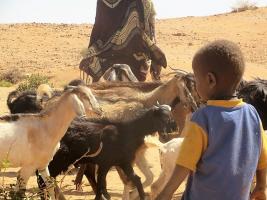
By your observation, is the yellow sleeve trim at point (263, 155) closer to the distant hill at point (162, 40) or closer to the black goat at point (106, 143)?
the black goat at point (106, 143)

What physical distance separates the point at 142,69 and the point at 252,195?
7.52 m

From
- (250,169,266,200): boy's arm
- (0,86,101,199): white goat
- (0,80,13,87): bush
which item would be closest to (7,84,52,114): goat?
(0,86,101,199): white goat

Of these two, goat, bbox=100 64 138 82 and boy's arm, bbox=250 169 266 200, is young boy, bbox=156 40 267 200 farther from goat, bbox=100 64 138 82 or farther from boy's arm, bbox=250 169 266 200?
goat, bbox=100 64 138 82

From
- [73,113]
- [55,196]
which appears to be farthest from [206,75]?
[55,196]

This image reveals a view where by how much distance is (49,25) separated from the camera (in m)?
36.1

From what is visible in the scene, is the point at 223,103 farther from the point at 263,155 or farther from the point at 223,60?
the point at 263,155

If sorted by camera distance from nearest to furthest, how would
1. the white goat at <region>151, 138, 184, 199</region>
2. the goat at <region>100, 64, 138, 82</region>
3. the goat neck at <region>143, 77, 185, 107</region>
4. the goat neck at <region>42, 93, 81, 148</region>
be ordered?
the white goat at <region>151, 138, 184, 199</region> < the goat neck at <region>42, 93, 81, 148</region> < the goat neck at <region>143, 77, 185, 107</region> < the goat at <region>100, 64, 138, 82</region>

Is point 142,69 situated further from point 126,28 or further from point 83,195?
point 83,195

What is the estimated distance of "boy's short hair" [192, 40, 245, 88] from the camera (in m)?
3.09

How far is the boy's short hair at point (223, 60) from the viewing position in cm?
309

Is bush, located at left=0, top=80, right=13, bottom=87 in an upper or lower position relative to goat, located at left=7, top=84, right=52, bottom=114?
lower

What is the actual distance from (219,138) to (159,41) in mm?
27306

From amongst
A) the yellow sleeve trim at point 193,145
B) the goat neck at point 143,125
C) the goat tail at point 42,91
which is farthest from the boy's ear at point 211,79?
the goat tail at point 42,91

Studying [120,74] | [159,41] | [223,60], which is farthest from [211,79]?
[159,41]
